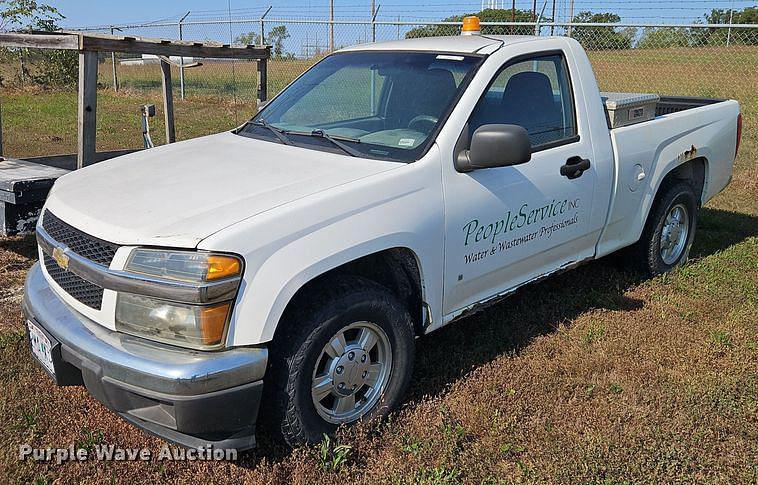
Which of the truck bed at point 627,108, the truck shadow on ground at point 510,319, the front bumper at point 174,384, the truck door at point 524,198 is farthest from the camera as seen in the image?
the truck bed at point 627,108

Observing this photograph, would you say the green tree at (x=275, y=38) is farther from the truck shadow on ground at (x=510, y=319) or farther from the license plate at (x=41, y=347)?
the license plate at (x=41, y=347)

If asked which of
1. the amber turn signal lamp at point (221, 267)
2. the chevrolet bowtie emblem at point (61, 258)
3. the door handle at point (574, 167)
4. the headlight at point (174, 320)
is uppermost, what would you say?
the door handle at point (574, 167)

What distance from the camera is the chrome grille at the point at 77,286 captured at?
276 centimetres

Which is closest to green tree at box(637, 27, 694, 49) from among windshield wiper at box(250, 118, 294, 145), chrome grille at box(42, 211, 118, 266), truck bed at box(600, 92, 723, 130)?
truck bed at box(600, 92, 723, 130)

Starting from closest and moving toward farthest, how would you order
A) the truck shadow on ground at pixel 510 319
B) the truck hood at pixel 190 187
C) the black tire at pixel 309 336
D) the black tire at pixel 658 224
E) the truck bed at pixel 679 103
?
the truck hood at pixel 190 187
the black tire at pixel 309 336
the truck shadow on ground at pixel 510 319
the black tire at pixel 658 224
the truck bed at pixel 679 103

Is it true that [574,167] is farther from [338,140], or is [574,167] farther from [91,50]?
[91,50]

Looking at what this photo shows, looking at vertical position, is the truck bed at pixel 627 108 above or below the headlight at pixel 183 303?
above

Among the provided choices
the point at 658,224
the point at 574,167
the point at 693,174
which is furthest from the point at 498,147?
the point at 693,174

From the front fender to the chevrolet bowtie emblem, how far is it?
0.75 m

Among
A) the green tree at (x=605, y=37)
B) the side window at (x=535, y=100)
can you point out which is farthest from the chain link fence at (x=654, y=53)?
the side window at (x=535, y=100)

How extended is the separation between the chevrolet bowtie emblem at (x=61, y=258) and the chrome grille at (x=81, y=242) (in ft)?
0.12

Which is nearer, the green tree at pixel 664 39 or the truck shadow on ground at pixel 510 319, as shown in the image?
the truck shadow on ground at pixel 510 319

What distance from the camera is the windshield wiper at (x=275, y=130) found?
3799 millimetres

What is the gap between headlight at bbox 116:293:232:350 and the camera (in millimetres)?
2533
